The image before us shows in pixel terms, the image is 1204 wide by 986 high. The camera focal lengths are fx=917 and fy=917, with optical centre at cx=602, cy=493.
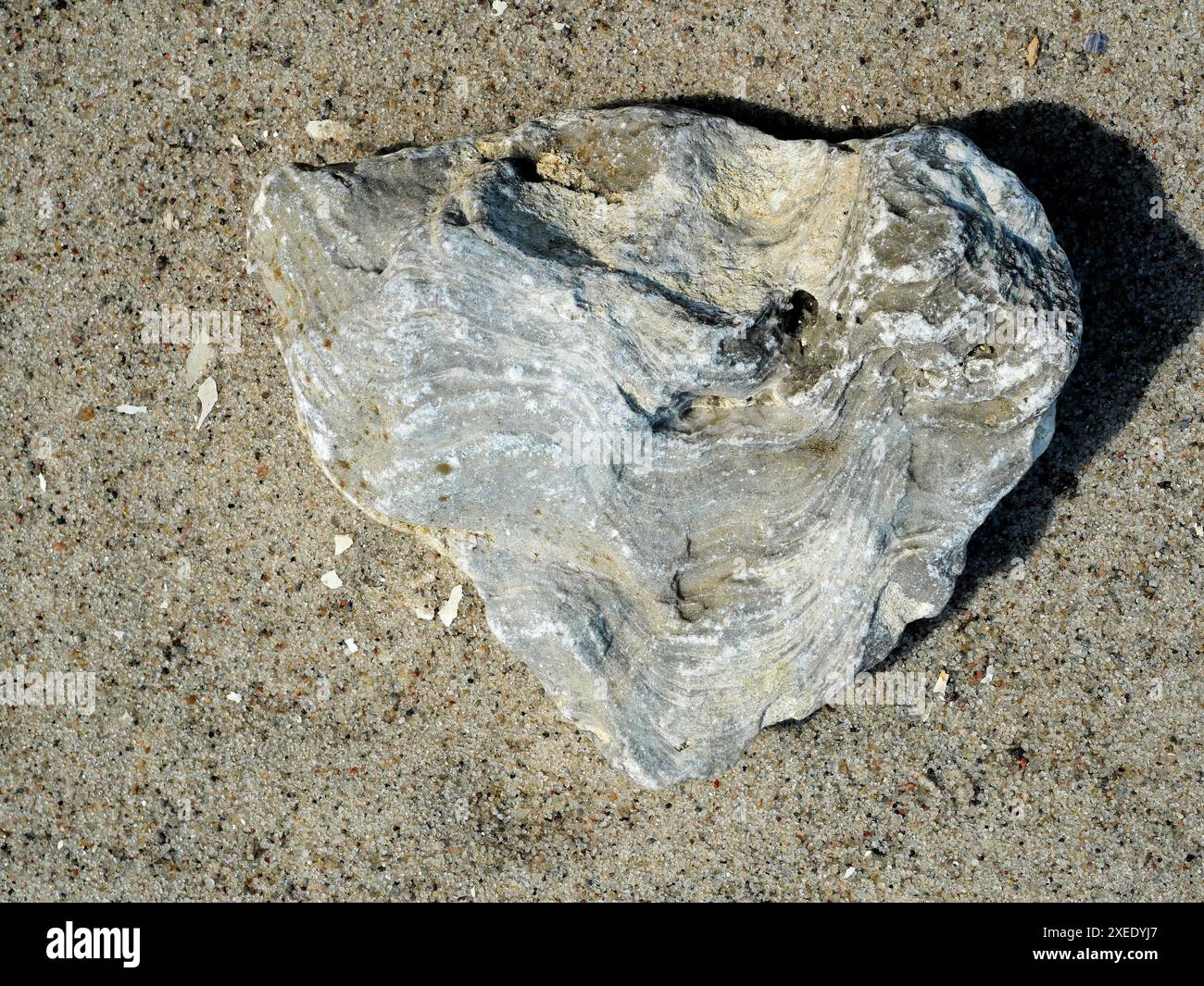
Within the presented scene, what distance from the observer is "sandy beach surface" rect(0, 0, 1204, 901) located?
3.22 metres

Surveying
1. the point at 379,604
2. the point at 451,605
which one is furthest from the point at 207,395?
the point at 451,605

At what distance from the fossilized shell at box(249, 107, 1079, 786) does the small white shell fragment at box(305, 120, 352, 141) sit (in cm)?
44

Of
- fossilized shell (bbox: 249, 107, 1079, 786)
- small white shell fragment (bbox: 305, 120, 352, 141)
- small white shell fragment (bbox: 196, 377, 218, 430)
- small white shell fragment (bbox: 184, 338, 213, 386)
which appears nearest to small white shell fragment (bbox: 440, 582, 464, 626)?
fossilized shell (bbox: 249, 107, 1079, 786)

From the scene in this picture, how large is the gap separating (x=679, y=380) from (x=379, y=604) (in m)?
1.50

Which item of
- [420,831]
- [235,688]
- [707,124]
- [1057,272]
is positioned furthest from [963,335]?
[235,688]

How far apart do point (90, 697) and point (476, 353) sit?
2.10 meters

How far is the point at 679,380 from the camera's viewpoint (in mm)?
2453

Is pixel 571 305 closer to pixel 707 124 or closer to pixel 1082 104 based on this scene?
pixel 707 124

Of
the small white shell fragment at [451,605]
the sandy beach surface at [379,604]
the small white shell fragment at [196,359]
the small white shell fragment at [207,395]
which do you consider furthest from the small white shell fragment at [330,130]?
the small white shell fragment at [451,605]

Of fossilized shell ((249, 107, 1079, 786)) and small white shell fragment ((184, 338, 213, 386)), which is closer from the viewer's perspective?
fossilized shell ((249, 107, 1079, 786))

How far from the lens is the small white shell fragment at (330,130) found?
10.5 feet

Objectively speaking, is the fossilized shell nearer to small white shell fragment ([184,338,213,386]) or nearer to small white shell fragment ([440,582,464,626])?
small white shell fragment ([440,582,464,626])

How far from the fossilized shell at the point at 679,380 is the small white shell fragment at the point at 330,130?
44 cm

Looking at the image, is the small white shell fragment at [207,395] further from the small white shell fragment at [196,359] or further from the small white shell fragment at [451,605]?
the small white shell fragment at [451,605]
